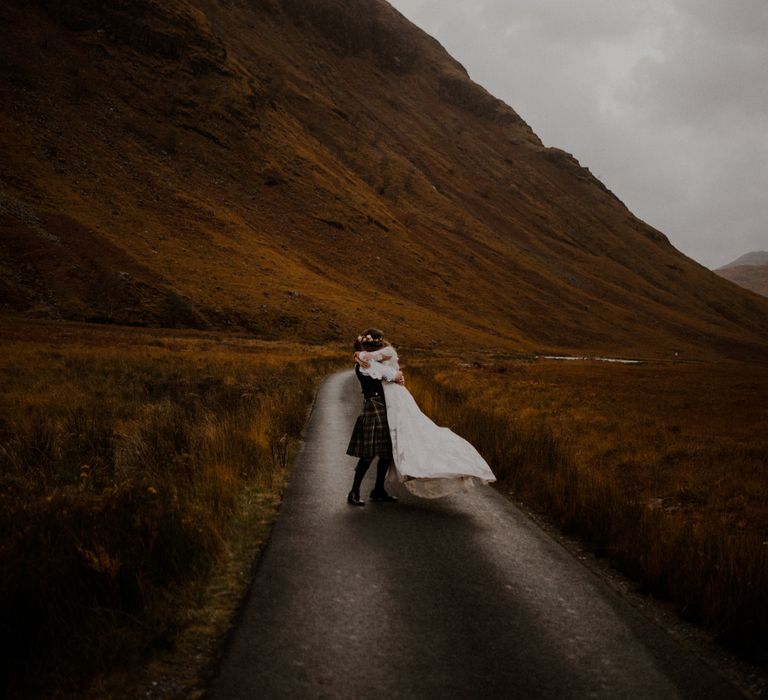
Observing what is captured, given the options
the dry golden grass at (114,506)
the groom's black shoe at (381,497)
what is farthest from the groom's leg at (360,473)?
the dry golden grass at (114,506)

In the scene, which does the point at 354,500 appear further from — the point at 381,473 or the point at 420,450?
the point at 420,450

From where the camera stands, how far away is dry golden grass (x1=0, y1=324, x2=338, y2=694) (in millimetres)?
3697

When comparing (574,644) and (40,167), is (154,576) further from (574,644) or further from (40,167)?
(40,167)

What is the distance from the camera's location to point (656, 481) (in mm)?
11219

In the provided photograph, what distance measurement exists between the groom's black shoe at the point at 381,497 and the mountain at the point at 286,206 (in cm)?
5051

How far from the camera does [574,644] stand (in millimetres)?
4121

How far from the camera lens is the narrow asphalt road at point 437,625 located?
11.7 feet

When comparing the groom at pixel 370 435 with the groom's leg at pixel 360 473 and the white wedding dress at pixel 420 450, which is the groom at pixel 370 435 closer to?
the groom's leg at pixel 360 473

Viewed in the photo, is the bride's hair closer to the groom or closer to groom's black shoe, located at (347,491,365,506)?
the groom

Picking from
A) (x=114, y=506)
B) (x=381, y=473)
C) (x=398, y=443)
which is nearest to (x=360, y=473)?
(x=381, y=473)

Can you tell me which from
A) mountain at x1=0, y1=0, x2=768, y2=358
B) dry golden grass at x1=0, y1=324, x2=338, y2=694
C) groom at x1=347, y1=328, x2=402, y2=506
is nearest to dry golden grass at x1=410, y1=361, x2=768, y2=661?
groom at x1=347, y1=328, x2=402, y2=506

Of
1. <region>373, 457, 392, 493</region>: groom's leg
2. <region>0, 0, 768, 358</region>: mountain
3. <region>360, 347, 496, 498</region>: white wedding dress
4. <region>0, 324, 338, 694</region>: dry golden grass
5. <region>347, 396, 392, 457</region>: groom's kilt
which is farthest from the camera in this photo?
<region>0, 0, 768, 358</region>: mountain

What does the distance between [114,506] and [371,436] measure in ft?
10.9

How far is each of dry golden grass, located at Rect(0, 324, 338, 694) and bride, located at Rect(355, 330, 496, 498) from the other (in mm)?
1967
